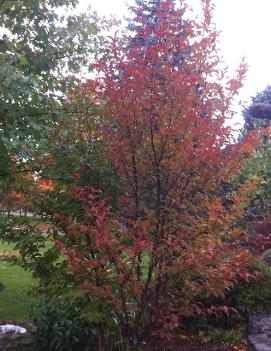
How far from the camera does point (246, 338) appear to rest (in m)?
5.50

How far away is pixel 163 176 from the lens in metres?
3.70

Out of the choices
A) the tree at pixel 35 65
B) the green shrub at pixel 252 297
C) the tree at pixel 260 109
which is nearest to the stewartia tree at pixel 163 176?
the tree at pixel 35 65

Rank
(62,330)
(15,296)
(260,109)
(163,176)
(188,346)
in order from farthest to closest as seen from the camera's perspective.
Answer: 1. (260,109)
2. (15,296)
3. (188,346)
4. (62,330)
5. (163,176)

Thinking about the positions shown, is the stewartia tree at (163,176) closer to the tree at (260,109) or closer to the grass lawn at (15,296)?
the grass lawn at (15,296)

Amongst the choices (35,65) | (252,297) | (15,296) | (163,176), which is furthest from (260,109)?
(163,176)

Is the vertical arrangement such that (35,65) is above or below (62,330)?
above

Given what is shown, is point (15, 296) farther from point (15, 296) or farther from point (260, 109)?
point (260, 109)

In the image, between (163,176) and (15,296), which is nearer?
(163,176)

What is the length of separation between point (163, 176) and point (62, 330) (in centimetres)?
221

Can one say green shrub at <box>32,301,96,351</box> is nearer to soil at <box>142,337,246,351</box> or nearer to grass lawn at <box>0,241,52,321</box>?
grass lawn at <box>0,241,52,321</box>

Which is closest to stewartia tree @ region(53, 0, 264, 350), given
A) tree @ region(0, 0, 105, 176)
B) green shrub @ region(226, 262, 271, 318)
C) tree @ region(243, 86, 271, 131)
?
tree @ region(0, 0, 105, 176)

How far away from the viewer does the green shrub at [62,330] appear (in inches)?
184

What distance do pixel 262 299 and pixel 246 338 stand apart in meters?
0.67

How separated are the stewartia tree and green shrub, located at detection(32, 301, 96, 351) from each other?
3.28ft
